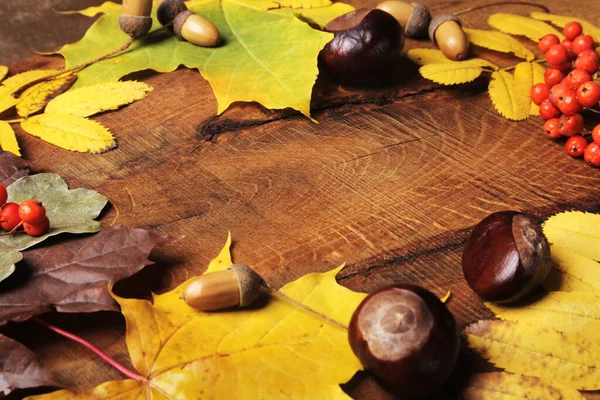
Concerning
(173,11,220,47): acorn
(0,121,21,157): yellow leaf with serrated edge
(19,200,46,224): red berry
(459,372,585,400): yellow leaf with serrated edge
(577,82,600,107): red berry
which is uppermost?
(173,11,220,47): acorn

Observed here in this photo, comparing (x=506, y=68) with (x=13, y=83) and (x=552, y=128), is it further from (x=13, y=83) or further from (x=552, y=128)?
(x=13, y=83)

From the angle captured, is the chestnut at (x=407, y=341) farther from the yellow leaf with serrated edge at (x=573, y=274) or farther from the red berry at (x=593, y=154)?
the red berry at (x=593, y=154)

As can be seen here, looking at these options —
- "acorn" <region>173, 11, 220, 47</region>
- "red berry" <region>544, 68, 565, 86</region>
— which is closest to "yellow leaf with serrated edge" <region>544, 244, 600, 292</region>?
"red berry" <region>544, 68, 565, 86</region>

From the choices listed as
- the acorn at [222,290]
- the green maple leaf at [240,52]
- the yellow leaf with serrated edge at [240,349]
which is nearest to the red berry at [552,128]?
the green maple leaf at [240,52]

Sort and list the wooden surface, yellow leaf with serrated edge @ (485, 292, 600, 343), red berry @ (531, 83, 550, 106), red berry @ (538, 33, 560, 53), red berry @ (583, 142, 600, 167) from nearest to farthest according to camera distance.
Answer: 1. yellow leaf with serrated edge @ (485, 292, 600, 343)
2. the wooden surface
3. red berry @ (583, 142, 600, 167)
4. red berry @ (531, 83, 550, 106)
5. red berry @ (538, 33, 560, 53)

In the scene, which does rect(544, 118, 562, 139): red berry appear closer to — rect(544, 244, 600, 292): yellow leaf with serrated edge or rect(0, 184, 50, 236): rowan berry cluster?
rect(544, 244, 600, 292): yellow leaf with serrated edge

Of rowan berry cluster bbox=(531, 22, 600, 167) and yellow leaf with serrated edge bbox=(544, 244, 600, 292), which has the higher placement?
rowan berry cluster bbox=(531, 22, 600, 167)
